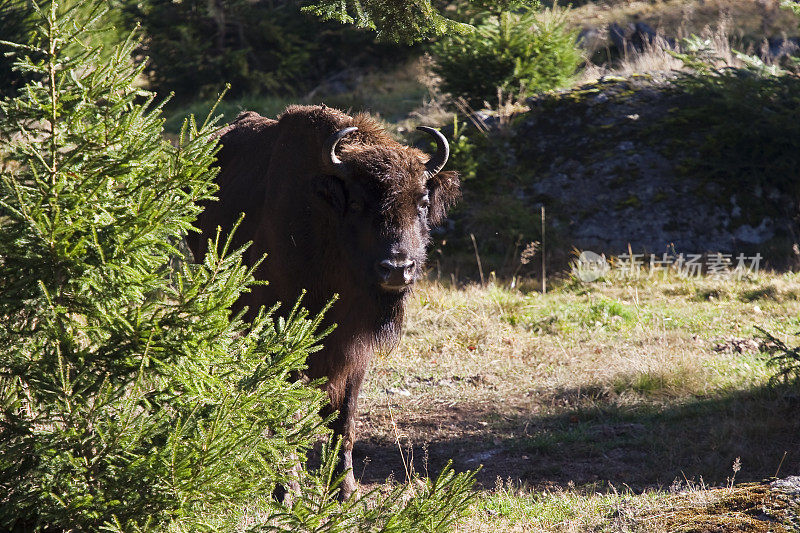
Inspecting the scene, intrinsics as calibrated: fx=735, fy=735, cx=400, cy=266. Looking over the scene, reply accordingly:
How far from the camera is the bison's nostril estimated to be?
14.8 ft

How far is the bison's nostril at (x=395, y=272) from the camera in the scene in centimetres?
450

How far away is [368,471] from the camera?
222 inches

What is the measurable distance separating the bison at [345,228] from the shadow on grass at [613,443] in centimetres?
104

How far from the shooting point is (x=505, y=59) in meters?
12.7

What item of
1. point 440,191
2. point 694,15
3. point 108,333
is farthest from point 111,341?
point 694,15

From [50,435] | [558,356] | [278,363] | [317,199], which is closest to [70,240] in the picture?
[50,435]

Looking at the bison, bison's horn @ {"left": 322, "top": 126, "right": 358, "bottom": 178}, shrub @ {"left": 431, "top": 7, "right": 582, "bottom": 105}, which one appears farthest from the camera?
shrub @ {"left": 431, "top": 7, "right": 582, "bottom": 105}

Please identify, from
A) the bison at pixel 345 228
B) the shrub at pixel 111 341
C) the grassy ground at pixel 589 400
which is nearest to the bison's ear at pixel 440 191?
the bison at pixel 345 228

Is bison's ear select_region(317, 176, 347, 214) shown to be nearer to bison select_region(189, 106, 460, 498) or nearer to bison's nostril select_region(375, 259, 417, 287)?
bison select_region(189, 106, 460, 498)

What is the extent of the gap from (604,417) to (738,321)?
116 inches

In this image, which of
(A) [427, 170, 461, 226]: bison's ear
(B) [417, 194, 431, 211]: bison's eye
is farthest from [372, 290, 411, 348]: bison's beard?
(A) [427, 170, 461, 226]: bison's ear

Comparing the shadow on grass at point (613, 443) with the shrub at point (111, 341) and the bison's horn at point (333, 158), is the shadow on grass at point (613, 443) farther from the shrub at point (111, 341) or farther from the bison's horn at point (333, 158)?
the shrub at point (111, 341)

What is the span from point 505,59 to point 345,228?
8832mm

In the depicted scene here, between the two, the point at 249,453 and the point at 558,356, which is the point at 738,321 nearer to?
the point at 558,356
